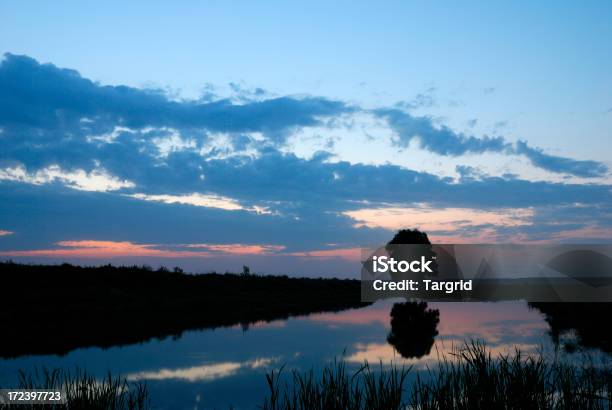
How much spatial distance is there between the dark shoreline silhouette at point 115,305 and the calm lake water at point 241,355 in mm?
2123

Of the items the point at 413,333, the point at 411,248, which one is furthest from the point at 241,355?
the point at 411,248

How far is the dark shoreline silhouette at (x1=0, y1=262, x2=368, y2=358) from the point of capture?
1114 inches

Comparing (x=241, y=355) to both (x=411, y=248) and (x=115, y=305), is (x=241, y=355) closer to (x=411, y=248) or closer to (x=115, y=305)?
(x=115, y=305)

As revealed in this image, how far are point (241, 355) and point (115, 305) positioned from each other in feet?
56.5

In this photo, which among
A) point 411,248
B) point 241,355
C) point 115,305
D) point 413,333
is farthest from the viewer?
point 411,248

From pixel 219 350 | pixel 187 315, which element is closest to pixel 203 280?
pixel 187 315

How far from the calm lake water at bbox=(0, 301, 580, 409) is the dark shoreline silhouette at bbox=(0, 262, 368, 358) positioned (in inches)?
83.6

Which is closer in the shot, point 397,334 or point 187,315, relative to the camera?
point 397,334

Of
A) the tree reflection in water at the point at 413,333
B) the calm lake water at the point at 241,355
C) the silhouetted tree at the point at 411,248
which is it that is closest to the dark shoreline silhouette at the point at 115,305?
the calm lake water at the point at 241,355

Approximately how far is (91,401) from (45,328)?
21.5 m

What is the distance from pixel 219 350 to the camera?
26.8 meters

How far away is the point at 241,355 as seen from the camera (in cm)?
2583

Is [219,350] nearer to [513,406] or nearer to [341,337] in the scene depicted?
[341,337]

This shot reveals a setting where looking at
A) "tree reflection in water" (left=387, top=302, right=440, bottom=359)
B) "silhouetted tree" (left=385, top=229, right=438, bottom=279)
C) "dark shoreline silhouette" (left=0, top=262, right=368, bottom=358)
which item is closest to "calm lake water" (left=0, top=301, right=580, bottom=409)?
"tree reflection in water" (left=387, top=302, right=440, bottom=359)
